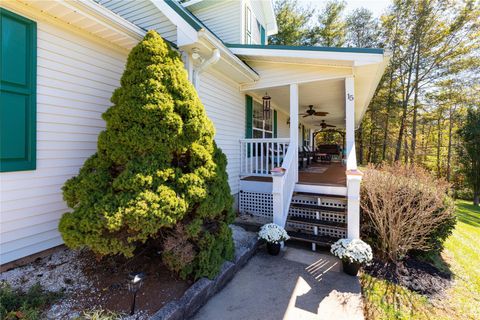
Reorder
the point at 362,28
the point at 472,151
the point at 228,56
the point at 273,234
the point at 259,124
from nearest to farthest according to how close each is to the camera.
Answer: the point at 273,234 < the point at 228,56 < the point at 259,124 < the point at 472,151 < the point at 362,28

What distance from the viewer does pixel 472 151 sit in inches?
543

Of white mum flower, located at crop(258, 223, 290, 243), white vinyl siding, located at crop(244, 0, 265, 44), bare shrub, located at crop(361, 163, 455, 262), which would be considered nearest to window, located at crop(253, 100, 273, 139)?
white vinyl siding, located at crop(244, 0, 265, 44)

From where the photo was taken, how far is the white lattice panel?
19.1 feet

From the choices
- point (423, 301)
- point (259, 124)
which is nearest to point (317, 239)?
point (423, 301)

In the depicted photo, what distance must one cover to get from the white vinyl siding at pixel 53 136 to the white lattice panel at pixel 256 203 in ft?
12.3

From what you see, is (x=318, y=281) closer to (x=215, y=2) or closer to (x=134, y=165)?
(x=134, y=165)

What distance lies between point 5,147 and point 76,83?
3.94 feet

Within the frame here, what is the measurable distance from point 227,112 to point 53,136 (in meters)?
3.80

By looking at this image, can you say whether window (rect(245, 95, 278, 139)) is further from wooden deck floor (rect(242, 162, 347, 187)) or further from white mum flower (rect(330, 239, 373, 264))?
white mum flower (rect(330, 239, 373, 264))

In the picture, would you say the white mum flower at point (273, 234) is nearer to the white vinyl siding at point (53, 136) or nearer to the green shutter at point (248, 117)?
the white vinyl siding at point (53, 136)

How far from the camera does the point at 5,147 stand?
8.45 feet

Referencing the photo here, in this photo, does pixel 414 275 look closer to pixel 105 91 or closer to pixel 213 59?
pixel 213 59

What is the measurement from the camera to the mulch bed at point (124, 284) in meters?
2.38

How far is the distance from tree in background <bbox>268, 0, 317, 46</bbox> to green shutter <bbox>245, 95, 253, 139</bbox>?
441 inches
